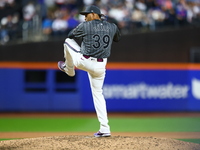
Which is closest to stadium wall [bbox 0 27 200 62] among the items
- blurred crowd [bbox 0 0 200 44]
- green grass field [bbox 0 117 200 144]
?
blurred crowd [bbox 0 0 200 44]

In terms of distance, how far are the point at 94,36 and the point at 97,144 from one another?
1.53 m

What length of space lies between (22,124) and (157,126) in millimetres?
3154

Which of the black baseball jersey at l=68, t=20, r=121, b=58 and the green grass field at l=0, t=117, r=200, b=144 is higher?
the black baseball jersey at l=68, t=20, r=121, b=58

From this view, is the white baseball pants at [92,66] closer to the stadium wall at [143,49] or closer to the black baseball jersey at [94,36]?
the black baseball jersey at [94,36]

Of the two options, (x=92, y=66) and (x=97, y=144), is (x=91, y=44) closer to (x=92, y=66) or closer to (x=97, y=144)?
(x=92, y=66)

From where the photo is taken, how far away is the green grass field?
9.02 meters

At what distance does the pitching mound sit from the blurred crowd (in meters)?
8.25

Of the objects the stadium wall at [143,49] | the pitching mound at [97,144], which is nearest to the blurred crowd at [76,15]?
the stadium wall at [143,49]

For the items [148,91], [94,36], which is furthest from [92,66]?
[148,91]

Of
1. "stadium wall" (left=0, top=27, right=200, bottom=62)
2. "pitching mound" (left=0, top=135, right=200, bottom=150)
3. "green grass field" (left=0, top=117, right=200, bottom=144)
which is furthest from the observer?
"stadium wall" (left=0, top=27, right=200, bottom=62)

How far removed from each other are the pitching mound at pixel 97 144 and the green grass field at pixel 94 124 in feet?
8.77

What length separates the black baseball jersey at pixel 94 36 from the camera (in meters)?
6.02

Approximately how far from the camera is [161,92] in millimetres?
12836

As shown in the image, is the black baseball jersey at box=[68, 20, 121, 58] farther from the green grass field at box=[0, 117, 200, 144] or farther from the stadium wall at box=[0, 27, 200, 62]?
the stadium wall at box=[0, 27, 200, 62]
